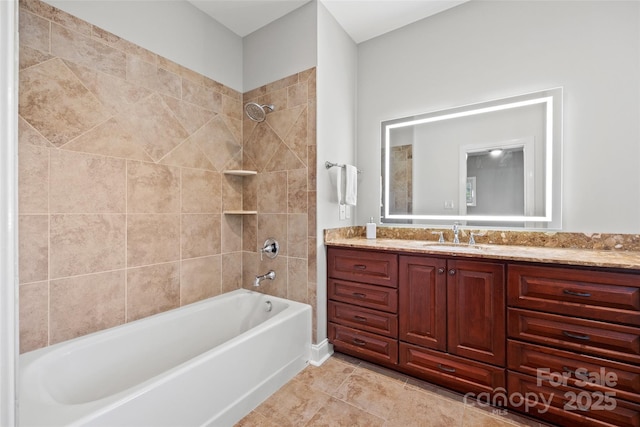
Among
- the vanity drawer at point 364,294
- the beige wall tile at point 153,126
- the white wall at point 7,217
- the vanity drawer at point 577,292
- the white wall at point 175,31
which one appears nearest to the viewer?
the white wall at point 7,217

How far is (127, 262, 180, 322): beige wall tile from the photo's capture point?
1.78 metres

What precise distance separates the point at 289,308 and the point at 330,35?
7.18 feet

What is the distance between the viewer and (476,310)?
160 centimetres

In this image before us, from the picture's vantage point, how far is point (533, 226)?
189cm

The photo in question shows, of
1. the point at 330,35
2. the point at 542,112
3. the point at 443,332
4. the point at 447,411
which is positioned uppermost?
the point at 330,35

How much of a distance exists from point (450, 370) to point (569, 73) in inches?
81.3

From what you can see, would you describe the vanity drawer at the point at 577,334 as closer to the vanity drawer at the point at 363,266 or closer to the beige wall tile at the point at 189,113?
the vanity drawer at the point at 363,266

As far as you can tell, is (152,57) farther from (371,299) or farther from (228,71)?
(371,299)

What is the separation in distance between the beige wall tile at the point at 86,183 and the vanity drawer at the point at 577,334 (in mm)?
2430

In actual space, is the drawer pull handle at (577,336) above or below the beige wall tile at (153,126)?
below

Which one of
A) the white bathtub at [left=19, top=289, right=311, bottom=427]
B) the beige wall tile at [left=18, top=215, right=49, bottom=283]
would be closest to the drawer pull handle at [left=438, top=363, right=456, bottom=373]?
the white bathtub at [left=19, top=289, right=311, bottom=427]

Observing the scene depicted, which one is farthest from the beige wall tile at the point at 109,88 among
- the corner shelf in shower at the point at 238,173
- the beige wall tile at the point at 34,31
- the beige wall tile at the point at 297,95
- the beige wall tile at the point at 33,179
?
the beige wall tile at the point at 297,95

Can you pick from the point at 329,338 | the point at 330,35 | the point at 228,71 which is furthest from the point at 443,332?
the point at 228,71

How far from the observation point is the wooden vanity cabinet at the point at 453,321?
5.09 feet
